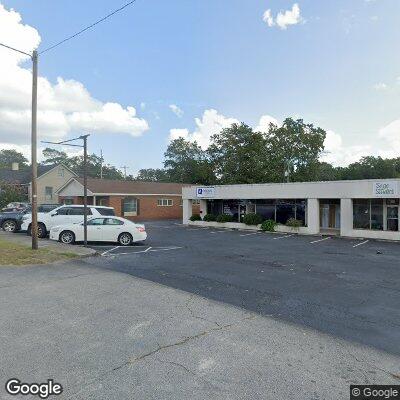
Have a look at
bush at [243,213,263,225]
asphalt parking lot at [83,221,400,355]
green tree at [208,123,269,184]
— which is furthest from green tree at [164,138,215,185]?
asphalt parking lot at [83,221,400,355]

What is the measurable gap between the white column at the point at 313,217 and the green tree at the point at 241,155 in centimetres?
2014

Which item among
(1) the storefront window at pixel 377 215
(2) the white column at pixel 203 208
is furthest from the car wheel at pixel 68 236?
(1) the storefront window at pixel 377 215

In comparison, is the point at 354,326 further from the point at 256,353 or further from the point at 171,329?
the point at 171,329

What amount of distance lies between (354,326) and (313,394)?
9.14ft

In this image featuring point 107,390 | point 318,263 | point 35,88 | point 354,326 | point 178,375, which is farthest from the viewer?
point 35,88

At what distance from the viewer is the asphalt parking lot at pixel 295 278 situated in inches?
264

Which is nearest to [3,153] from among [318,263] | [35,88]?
[35,88]

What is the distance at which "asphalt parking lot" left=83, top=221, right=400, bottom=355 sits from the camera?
6695mm

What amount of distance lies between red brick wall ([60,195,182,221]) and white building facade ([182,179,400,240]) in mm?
8782

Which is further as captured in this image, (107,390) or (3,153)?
(3,153)

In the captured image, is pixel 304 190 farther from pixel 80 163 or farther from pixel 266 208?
pixel 80 163

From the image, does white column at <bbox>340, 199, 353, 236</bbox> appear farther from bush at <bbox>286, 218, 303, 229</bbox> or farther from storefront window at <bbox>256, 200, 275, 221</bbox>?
storefront window at <bbox>256, 200, 275, 221</bbox>

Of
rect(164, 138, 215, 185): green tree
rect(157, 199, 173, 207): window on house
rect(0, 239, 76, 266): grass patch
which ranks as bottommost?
rect(0, 239, 76, 266): grass patch

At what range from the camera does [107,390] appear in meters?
3.96
